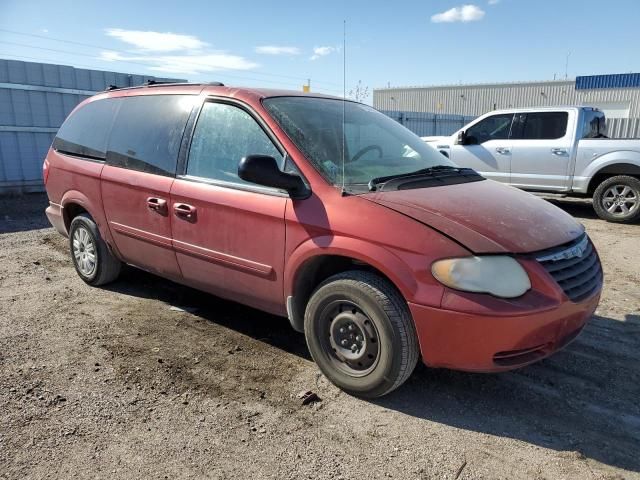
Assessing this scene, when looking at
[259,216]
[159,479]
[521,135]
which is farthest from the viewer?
[521,135]

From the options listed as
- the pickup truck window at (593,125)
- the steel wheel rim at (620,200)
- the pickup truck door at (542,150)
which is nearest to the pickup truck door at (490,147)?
the pickup truck door at (542,150)

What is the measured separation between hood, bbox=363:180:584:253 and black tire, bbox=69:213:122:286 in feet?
9.60

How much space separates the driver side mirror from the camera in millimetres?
2928

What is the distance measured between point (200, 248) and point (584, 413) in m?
2.70

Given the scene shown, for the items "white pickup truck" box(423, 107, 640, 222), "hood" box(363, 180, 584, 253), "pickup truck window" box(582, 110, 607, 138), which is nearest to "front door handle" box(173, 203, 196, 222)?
"hood" box(363, 180, 584, 253)

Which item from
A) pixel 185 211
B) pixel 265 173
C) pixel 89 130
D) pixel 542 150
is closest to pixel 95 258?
pixel 89 130

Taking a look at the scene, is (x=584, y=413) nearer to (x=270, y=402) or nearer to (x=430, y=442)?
(x=430, y=442)

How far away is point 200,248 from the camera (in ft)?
11.9

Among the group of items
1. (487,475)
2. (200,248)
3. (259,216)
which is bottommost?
(487,475)

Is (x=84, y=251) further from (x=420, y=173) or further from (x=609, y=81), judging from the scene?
(x=609, y=81)

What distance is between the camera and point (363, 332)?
2887 millimetres

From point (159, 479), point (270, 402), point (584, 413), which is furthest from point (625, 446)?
point (159, 479)

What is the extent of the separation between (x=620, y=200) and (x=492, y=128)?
2.72 m

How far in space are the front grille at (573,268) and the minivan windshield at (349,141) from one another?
1130mm
